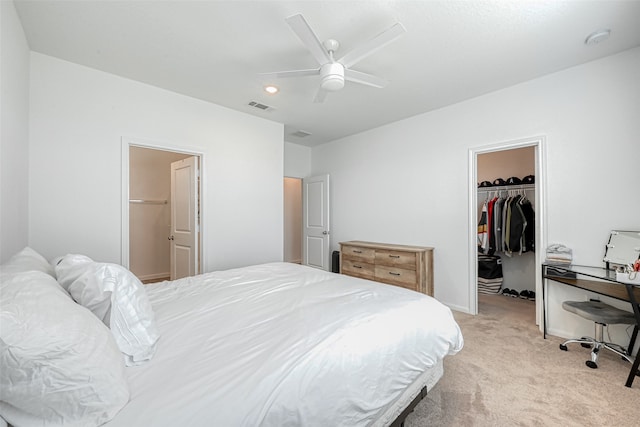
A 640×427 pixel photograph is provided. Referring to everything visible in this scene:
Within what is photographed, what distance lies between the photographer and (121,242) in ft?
9.12

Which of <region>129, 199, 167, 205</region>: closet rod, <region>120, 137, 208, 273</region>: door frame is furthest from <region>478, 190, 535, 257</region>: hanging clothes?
<region>129, 199, 167, 205</region>: closet rod

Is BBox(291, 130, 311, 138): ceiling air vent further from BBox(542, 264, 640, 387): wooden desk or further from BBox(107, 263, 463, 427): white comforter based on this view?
BBox(542, 264, 640, 387): wooden desk

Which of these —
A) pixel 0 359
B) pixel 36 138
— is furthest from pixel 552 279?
pixel 36 138

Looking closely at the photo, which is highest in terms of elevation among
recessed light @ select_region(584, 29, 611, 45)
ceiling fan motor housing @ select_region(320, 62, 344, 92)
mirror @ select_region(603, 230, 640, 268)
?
recessed light @ select_region(584, 29, 611, 45)

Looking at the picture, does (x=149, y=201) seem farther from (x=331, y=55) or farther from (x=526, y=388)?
(x=526, y=388)

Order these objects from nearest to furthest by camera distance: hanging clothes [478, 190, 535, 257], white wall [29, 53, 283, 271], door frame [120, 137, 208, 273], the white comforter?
the white comforter, white wall [29, 53, 283, 271], door frame [120, 137, 208, 273], hanging clothes [478, 190, 535, 257]

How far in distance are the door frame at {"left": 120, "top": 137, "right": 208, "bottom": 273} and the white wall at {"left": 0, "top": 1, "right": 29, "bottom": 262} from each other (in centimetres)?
68

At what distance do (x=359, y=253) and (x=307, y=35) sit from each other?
299 cm

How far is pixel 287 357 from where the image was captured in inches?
41.5

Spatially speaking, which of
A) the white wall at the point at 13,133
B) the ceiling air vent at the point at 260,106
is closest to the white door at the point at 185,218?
the ceiling air vent at the point at 260,106

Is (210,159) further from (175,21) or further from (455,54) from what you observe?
(455,54)

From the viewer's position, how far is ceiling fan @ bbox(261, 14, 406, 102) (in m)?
1.68

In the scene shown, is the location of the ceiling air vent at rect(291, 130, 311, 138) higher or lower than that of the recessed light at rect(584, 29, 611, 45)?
lower

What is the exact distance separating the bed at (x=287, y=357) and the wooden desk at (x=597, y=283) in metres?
1.39
